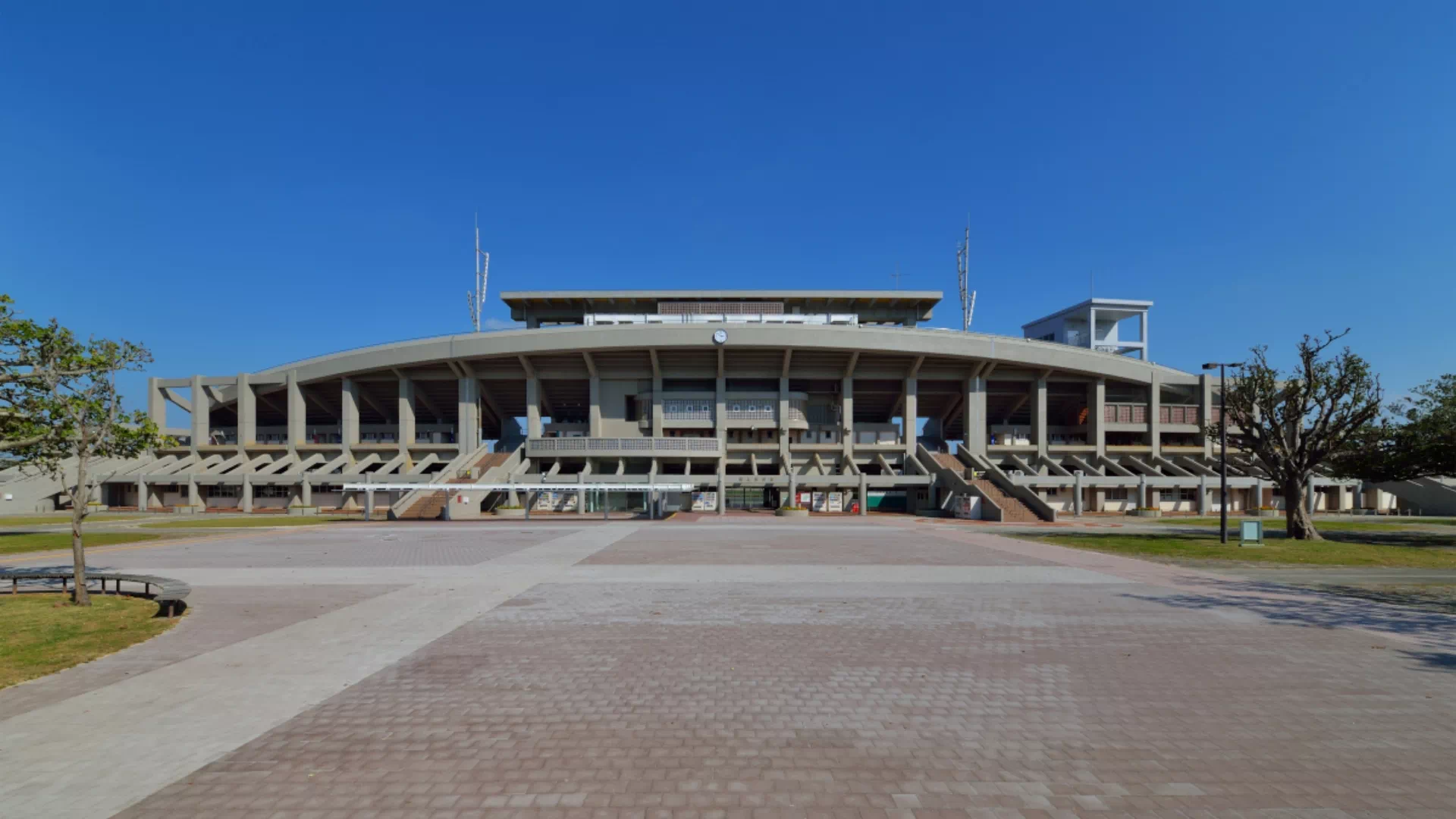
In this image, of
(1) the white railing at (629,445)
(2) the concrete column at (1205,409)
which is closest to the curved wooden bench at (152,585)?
(1) the white railing at (629,445)

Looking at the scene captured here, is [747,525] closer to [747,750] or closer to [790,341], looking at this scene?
[790,341]

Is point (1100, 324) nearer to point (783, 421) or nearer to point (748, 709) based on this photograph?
point (783, 421)

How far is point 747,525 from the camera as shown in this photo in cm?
3703

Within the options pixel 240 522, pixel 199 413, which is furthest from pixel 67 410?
pixel 199 413

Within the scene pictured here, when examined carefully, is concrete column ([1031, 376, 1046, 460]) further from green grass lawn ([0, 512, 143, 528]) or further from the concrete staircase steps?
green grass lawn ([0, 512, 143, 528])

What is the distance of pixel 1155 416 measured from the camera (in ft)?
188

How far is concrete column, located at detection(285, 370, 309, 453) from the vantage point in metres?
57.3

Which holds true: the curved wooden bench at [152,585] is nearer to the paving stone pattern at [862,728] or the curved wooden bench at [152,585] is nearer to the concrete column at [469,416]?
the paving stone pattern at [862,728]

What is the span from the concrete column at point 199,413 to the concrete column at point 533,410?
93.3ft

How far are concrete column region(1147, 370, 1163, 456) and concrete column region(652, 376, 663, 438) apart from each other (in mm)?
42135

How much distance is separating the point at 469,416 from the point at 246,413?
19.9 meters

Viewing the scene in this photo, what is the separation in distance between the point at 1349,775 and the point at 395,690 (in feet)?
31.7

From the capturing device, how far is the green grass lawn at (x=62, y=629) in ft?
29.7

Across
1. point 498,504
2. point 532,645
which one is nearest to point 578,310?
point 498,504
